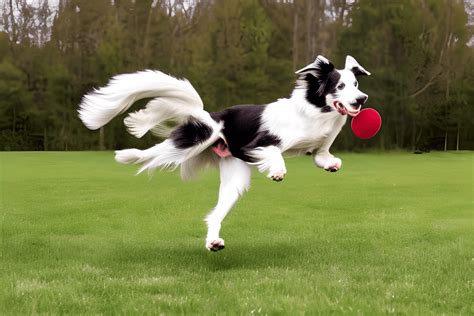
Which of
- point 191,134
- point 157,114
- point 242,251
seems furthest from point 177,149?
point 242,251

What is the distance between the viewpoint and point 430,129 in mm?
34281

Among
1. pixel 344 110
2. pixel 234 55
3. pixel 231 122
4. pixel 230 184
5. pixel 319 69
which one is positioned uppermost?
pixel 234 55

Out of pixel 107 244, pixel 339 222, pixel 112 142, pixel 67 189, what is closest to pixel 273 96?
pixel 112 142

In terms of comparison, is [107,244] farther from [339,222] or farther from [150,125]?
[339,222]

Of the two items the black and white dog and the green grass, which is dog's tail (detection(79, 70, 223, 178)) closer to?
the black and white dog

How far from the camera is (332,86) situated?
5043mm

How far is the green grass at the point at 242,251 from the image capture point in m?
4.72

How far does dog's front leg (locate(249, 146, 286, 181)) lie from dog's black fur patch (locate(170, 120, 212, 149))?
0.47 meters

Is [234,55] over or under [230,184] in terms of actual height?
over

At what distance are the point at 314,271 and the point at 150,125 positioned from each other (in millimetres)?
2103

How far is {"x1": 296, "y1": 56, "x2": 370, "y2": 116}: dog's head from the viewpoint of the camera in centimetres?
493

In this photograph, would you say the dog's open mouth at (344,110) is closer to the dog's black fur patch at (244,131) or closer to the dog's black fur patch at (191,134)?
the dog's black fur patch at (244,131)

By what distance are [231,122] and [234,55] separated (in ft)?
88.0

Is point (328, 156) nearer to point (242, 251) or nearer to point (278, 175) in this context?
point (278, 175)
